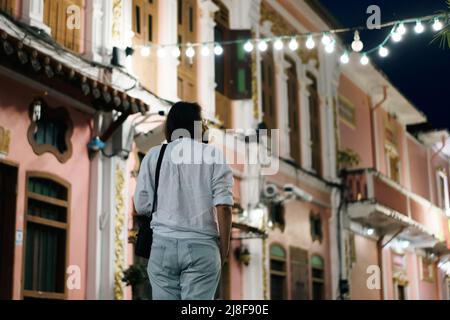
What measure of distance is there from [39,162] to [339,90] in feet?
41.6

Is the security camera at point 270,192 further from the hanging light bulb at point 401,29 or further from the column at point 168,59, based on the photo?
the hanging light bulb at point 401,29

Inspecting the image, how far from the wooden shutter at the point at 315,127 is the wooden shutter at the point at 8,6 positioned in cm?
1045

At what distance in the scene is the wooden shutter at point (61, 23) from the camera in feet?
34.2

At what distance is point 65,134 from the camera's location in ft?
34.0

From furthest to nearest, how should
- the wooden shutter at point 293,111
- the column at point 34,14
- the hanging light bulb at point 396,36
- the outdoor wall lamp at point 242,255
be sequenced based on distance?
the wooden shutter at point 293,111, the outdoor wall lamp at point 242,255, the hanging light bulb at point 396,36, the column at point 34,14

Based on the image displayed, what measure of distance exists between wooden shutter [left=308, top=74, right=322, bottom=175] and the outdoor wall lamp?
15.9ft

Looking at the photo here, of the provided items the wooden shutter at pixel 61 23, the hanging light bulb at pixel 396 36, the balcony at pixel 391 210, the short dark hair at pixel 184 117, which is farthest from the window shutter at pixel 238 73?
the short dark hair at pixel 184 117

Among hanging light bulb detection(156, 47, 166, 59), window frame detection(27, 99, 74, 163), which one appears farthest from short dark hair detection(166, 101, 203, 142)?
hanging light bulb detection(156, 47, 166, 59)

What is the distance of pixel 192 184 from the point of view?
455 cm

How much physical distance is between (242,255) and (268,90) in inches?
154

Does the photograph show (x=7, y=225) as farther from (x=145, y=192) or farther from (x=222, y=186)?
(x=222, y=186)

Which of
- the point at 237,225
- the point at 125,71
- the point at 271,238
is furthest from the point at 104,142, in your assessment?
the point at 271,238
